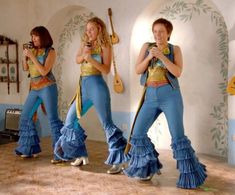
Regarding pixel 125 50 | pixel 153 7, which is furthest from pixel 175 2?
pixel 125 50

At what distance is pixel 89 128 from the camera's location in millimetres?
4633

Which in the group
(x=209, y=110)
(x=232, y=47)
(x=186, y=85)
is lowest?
(x=209, y=110)

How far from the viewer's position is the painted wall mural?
3.51m

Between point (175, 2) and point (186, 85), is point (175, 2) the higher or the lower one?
the higher one

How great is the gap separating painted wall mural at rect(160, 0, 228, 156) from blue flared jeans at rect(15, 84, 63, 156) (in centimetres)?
158

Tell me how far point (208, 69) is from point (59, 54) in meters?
2.12

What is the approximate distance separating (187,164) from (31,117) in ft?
5.57

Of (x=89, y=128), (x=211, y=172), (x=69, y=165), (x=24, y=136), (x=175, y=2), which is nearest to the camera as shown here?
(x=211, y=172)

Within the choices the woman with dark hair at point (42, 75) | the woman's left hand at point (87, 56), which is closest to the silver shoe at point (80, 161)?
the woman with dark hair at point (42, 75)

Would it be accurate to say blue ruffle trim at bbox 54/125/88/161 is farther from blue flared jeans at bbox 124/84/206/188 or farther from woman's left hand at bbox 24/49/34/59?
woman's left hand at bbox 24/49/34/59

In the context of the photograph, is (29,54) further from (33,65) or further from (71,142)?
(71,142)

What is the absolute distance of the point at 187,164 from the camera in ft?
8.38

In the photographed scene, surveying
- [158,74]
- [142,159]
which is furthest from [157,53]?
[142,159]

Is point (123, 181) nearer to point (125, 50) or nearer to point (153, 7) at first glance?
point (125, 50)
